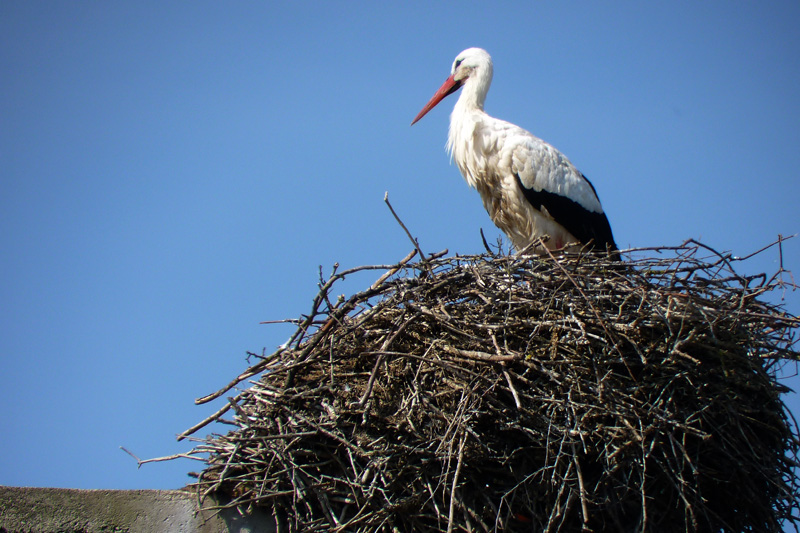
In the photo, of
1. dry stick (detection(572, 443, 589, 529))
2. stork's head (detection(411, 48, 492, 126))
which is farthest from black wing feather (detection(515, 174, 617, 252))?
dry stick (detection(572, 443, 589, 529))

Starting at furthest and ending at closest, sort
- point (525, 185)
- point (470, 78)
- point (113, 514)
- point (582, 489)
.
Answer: point (470, 78) < point (525, 185) < point (113, 514) < point (582, 489)

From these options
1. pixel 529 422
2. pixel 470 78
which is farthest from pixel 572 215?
pixel 529 422

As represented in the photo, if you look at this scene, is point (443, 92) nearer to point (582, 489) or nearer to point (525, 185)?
point (525, 185)

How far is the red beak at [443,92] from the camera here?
5008 millimetres

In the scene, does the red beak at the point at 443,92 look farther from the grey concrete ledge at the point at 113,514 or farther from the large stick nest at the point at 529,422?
the grey concrete ledge at the point at 113,514

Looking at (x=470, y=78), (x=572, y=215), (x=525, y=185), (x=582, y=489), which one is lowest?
(x=582, y=489)

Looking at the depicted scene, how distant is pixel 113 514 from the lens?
2494 mm

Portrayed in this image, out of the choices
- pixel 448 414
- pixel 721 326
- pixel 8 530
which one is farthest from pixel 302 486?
pixel 721 326

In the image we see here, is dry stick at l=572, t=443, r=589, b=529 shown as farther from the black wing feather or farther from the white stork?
the black wing feather

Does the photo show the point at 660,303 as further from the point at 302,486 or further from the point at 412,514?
the point at 302,486

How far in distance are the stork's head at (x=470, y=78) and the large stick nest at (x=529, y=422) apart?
7.49 feet

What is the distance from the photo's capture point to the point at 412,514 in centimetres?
242

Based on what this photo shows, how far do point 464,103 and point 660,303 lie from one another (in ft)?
7.83

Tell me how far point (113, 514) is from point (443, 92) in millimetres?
3484
